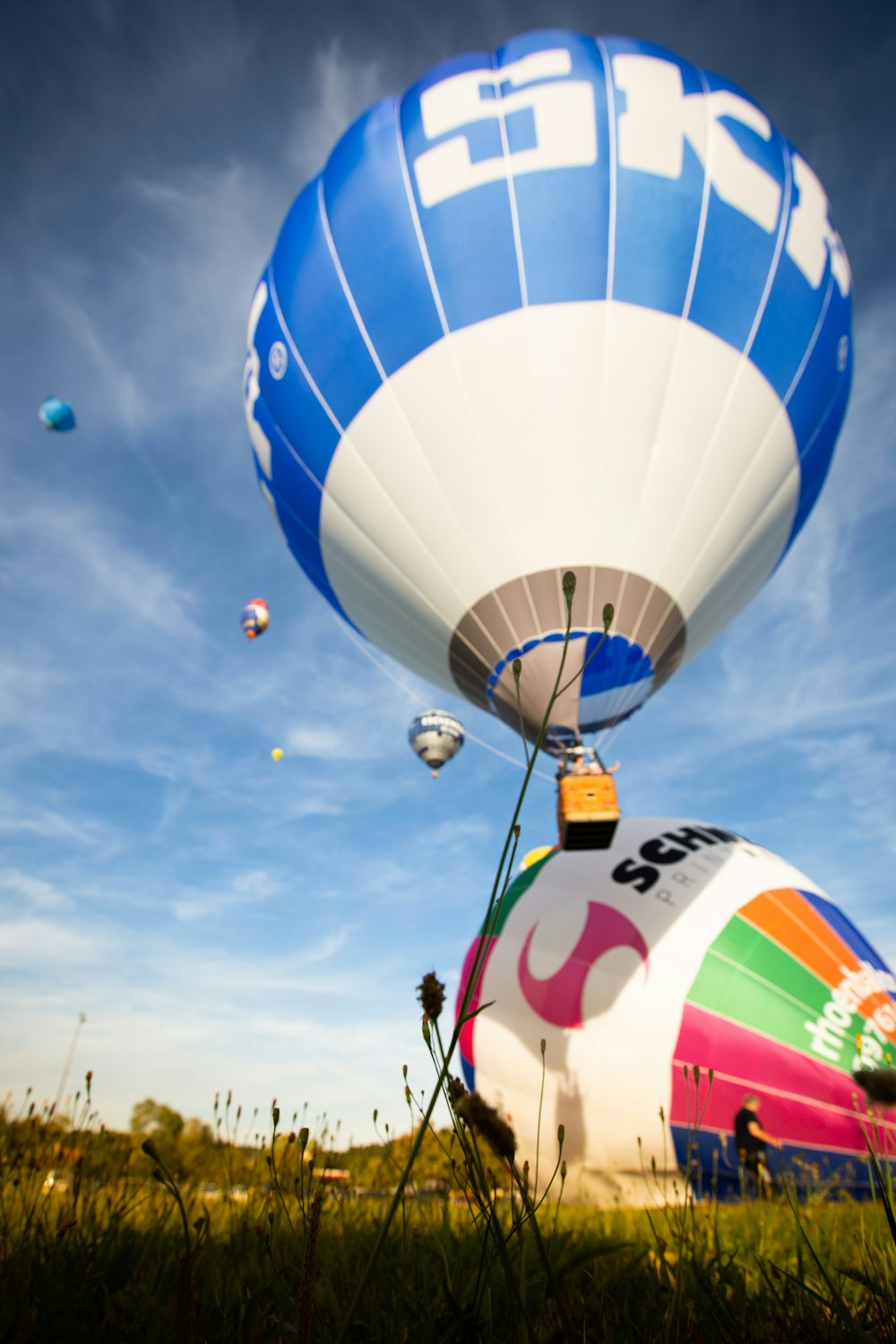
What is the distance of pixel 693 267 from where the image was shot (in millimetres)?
8242

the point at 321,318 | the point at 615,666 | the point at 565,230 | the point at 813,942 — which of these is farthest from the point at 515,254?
the point at 813,942

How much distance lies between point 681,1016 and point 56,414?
22.3 m

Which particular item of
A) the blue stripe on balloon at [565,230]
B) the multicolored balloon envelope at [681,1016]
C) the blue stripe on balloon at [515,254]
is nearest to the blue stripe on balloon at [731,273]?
the blue stripe on balloon at [515,254]

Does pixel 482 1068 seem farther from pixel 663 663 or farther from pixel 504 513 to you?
pixel 504 513

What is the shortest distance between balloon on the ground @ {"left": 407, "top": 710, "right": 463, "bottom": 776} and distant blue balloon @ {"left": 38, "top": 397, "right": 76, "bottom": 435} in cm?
1336

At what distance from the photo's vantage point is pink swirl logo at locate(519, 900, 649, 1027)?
782cm

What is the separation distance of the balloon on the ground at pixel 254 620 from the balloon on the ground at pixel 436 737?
19.4ft

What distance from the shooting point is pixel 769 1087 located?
272 inches

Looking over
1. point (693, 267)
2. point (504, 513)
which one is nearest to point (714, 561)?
point (504, 513)

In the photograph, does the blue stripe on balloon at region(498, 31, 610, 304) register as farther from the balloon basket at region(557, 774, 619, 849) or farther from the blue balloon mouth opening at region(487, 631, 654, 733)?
the balloon basket at region(557, 774, 619, 849)

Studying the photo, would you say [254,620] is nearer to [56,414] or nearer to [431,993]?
[56,414]

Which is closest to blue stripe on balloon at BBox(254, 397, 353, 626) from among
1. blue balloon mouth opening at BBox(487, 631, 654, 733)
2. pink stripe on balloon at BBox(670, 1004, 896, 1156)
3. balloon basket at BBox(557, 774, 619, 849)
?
blue balloon mouth opening at BBox(487, 631, 654, 733)

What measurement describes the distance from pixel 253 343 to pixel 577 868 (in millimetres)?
8040

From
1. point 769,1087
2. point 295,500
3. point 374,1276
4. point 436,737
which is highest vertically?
point 436,737
